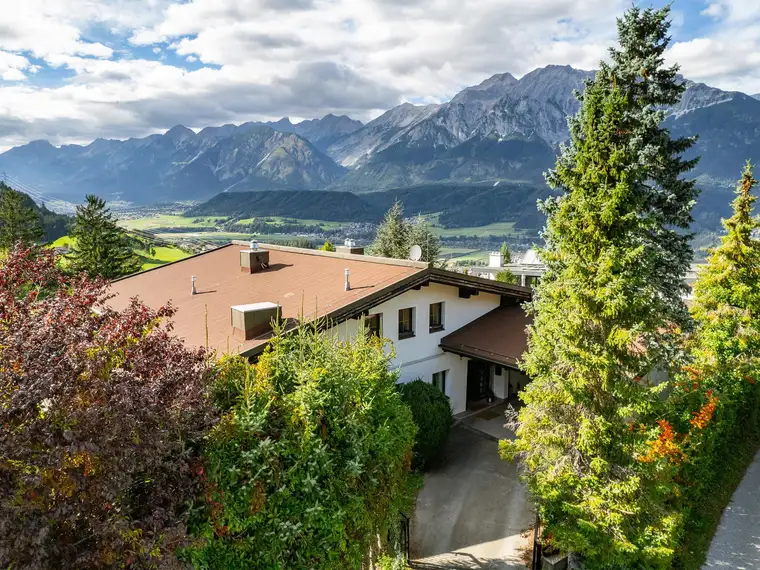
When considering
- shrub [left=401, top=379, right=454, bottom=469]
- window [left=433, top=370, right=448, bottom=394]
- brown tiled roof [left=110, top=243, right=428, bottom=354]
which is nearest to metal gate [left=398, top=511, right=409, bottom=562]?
shrub [left=401, top=379, right=454, bottom=469]

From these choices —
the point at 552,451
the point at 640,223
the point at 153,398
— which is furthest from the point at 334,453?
the point at 640,223

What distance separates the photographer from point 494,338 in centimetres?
1973

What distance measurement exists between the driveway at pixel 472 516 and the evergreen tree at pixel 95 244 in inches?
1314

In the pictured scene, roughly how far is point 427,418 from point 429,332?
480 cm

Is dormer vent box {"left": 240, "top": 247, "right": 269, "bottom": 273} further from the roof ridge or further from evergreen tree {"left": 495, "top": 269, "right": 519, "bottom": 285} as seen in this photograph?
evergreen tree {"left": 495, "top": 269, "right": 519, "bottom": 285}

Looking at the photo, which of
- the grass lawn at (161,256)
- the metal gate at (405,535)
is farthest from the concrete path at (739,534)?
the grass lawn at (161,256)

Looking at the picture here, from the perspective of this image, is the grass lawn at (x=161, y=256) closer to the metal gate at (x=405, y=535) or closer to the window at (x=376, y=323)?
the window at (x=376, y=323)

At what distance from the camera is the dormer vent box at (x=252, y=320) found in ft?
48.1

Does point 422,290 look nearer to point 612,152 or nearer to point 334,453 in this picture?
point 612,152

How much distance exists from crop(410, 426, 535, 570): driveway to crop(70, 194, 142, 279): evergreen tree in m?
33.4

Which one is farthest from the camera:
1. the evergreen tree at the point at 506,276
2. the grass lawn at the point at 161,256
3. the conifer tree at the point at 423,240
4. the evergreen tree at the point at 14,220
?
the grass lawn at the point at 161,256

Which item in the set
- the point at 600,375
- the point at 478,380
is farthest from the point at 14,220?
the point at 600,375

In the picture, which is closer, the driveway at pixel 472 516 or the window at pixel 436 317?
the driveway at pixel 472 516

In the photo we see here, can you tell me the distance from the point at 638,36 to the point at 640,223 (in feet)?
32.7
